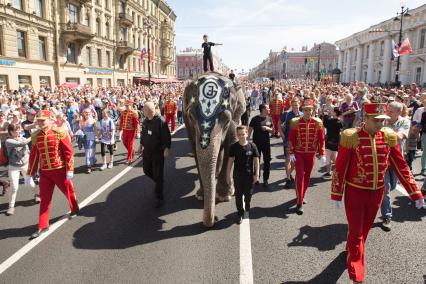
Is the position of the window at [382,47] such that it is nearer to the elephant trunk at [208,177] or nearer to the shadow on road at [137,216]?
the shadow on road at [137,216]

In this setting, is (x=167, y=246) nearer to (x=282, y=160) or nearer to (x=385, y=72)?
(x=282, y=160)

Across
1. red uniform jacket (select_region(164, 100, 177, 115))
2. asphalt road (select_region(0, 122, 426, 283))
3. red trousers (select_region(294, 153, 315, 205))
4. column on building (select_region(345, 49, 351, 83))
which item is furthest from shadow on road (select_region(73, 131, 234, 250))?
column on building (select_region(345, 49, 351, 83))

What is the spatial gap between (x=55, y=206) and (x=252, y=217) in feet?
13.2

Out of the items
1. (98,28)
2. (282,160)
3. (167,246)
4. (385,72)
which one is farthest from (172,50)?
(167,246)

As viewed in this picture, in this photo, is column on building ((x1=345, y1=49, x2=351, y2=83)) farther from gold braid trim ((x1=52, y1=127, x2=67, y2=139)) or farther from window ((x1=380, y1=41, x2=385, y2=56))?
gold braid trim ((x1=52, y1=127, x2=67, y2=139))

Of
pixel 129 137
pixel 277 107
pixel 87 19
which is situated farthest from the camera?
pixel 87 19

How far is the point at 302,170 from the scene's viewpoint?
592 cm

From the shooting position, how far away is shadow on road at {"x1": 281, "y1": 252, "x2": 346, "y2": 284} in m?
3.77

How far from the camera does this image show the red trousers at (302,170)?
5.84 metres

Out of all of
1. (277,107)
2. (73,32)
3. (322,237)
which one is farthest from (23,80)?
(322,237)

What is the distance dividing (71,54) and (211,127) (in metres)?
32.2

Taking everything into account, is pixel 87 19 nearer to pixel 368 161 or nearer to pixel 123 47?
pixel 123 47

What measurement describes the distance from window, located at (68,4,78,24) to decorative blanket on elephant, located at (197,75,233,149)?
31.1 m

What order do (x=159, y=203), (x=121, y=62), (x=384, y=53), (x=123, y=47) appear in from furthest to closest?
(x=384, y=53) < (x=121, y=62) < (x=123, y=47) < (x=159, y=203)
